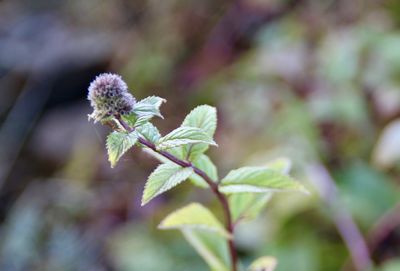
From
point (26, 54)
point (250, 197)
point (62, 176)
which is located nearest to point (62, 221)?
point (62, 176)

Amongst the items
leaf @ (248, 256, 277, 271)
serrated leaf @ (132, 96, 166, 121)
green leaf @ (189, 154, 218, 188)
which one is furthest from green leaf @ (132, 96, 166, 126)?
leaf @ (248, 256, 277, 271)

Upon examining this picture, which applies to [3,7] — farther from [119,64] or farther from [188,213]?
[188,213]

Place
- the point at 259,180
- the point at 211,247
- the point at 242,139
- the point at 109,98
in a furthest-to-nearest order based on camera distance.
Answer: the point at 242,139 → the point at 211,247 → the point at 259,180 → the point at 109,98

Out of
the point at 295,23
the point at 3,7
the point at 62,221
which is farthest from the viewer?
the point at 3,7

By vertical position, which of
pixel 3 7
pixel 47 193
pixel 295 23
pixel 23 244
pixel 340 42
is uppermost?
pixel 3 7

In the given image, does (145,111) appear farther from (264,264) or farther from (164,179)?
(264,264)

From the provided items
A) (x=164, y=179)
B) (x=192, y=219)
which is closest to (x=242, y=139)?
(x=192, y=219)

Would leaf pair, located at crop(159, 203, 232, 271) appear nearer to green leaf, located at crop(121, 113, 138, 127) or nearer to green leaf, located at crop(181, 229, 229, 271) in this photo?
green leaf, located at crop(181, 229, 229, 271)
